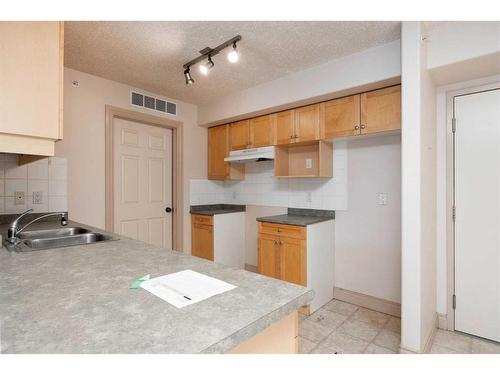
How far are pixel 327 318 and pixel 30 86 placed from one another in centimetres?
275

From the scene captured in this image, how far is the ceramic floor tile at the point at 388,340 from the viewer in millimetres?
2086

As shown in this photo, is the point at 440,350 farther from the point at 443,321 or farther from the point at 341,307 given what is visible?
the point at 341,307

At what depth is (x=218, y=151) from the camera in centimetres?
381

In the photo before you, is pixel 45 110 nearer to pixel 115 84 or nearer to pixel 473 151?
pixel 115 84

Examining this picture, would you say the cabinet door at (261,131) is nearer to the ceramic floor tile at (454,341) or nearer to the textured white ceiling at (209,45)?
the textured white ceiling at (209,45)

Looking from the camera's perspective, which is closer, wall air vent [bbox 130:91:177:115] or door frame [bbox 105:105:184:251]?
door frame [bbox 105:105:184:251]

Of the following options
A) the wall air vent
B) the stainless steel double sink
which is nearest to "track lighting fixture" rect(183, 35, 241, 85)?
the wall air vent

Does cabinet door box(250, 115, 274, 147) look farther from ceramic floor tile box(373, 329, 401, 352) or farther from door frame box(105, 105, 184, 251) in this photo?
ceramic floor tile box(373, 329, 401, 352)

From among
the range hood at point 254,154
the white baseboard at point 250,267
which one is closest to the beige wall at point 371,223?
the range hood at point 254,154

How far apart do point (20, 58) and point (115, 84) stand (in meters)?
2.04

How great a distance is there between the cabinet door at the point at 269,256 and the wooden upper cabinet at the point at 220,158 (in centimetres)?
113

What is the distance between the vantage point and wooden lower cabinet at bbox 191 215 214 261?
3.48 m

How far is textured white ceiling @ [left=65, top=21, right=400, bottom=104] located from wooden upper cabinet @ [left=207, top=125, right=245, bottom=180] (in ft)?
2.93
